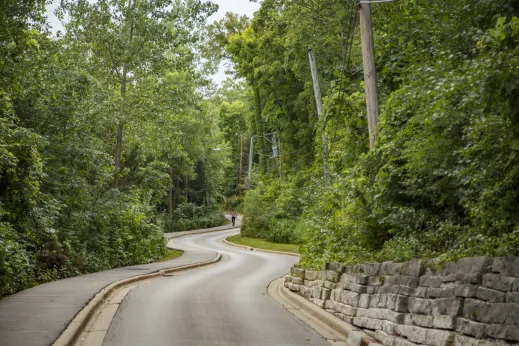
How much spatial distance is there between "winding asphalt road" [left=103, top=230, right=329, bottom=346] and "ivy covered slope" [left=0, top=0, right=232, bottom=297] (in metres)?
3.44

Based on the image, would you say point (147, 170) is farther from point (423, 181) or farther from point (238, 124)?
point (238, 124)

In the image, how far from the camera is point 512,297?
5.73 m

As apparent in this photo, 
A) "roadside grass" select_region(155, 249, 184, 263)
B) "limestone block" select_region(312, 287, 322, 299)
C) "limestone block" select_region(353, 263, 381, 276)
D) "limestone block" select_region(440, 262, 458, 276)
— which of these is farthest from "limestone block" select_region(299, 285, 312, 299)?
"roadside grass" select_region(155, 249, 184, 263)

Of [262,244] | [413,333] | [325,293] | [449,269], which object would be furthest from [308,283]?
[262,244]

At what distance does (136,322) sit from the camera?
1088cm

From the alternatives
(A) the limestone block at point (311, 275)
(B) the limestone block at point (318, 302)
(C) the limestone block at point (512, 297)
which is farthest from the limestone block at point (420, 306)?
(A) the limestone block at point (311, 275)

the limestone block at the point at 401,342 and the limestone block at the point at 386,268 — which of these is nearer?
the limestone block at the point at 401,342

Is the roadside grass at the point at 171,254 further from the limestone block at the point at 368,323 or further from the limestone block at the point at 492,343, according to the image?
the limestone block at the point at 492,343

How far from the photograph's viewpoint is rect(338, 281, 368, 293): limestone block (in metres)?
10.1

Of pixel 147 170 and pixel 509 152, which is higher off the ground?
pixel 147 170

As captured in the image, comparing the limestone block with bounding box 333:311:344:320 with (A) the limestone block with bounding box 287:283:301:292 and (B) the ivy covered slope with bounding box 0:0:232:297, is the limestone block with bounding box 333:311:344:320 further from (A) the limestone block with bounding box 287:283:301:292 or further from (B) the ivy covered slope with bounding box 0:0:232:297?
(B) the ivy covered slope with bounding box 0:0:232:297

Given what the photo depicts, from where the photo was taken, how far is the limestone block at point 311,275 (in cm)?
1408

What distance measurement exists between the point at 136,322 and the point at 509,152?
23.8ft

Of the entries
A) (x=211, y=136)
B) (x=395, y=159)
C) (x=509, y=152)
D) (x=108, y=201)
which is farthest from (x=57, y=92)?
(x=211, y=136)
